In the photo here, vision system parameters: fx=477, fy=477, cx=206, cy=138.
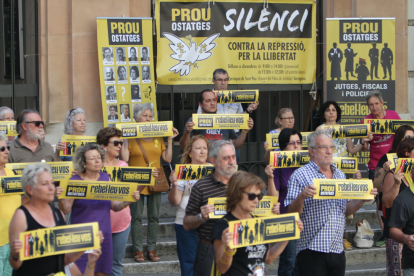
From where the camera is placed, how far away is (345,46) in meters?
8.77

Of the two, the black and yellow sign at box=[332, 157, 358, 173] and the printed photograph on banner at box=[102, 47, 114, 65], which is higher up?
the printed photograph on banner at box=[102, 47, 114, 65]

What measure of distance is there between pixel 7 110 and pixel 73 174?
8.06ft

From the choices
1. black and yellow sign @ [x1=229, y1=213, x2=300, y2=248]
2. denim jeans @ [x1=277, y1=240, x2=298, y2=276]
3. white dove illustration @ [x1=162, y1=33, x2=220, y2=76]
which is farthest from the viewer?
white dove illustration @ [x1=162, y1=33, x2=220, y2=76]

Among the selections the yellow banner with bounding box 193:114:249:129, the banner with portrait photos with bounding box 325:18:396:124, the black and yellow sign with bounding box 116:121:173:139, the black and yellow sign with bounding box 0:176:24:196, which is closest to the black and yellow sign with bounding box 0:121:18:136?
the black and yellow sign with bounding box 116:121:173:139

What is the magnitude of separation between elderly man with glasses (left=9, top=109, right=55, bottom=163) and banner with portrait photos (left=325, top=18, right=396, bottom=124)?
533 cm

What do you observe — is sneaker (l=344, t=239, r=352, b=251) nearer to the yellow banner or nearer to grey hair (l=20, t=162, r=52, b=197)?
the yellow banner

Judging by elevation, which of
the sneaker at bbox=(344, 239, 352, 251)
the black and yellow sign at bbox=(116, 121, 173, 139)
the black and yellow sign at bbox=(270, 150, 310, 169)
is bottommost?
the sneaker at bbox=(344, 239, 352, 251)

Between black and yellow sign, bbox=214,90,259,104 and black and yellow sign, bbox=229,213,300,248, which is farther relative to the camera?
black and yellow sign, bbox=214,90,259,104

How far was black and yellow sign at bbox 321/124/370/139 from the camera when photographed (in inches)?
259

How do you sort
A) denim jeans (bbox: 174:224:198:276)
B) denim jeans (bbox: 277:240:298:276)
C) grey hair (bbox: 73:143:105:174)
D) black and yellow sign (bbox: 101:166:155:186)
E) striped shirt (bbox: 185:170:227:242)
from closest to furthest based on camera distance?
striped shirt (bbox: 185:170:227:242) → grey hair (bbox: 73:143:105:174) → denim jeans (bbox: 174:224:198:276) → black and yellow sign (bbox: 101:166:155:186) → denim jeans (bbox: 277:240:298:276)

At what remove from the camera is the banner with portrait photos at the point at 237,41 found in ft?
27.6

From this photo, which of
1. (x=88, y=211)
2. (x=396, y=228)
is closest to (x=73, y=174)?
(x=88, y=211)

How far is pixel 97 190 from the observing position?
454 cm

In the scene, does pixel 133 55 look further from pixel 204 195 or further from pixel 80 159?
pixel 204 195
